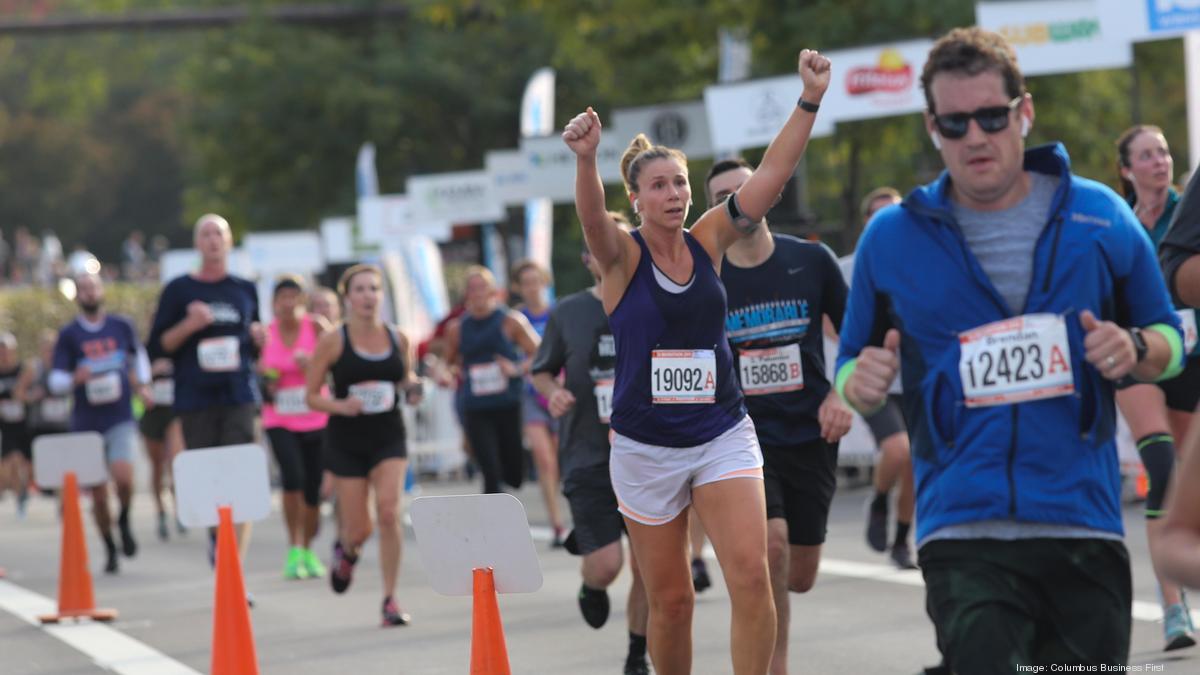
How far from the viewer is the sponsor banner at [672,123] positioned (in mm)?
22406

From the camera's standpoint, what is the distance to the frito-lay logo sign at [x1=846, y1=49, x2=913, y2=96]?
19234 millimetres

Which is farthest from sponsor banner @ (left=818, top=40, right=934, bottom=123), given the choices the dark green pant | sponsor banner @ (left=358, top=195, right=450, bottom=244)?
the dark green pant

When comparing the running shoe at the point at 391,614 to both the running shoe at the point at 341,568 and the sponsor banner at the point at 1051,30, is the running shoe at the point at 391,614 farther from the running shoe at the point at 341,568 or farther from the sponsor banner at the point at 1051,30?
the sponsor banner at the point at 1051,30

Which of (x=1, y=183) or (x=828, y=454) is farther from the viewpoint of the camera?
(x=1, y=183)

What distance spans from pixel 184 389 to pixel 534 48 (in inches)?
1251

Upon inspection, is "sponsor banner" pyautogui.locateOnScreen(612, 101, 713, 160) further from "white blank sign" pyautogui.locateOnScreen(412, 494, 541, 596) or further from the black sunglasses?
the black sunglasses

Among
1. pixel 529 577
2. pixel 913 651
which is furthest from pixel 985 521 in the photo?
pixel 913 651

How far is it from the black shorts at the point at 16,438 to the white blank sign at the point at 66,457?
11.9 metres

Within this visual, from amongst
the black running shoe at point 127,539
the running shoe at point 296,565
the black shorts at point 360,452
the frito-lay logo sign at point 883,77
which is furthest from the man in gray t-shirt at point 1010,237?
the frito-lay logo sign at point 883,77

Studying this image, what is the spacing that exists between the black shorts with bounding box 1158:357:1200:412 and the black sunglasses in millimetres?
3868

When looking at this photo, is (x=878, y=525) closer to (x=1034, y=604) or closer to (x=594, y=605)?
(x=594, y=605)

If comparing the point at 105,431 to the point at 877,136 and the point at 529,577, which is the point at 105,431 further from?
the point at 877,136

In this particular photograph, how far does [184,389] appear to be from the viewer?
1255 centimetres

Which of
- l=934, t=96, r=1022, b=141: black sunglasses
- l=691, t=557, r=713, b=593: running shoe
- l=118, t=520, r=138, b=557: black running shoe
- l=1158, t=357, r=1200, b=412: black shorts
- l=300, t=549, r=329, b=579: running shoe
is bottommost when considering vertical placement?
l=300, t=549, r=329, b=579: running shoe
